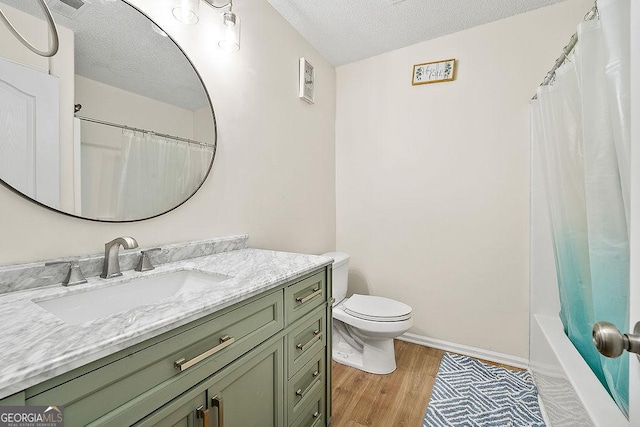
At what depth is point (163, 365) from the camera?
2.12 ft

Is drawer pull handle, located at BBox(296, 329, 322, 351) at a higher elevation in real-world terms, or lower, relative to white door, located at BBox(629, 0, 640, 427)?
lower

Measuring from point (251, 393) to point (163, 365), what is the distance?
0.35 meters

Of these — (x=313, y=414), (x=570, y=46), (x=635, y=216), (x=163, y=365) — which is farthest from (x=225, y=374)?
(x=570, y=46)

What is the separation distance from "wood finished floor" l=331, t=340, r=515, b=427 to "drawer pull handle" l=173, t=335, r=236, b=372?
104 cm

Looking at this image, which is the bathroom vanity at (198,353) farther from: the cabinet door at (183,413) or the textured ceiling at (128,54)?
the textured ceiling at (128,54)

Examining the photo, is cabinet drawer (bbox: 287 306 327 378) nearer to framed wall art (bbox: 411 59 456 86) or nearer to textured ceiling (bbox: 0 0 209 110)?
textured ceiling (bbox: 0 0 209 110)

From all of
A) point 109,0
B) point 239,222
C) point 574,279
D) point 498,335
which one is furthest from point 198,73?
point 498,335

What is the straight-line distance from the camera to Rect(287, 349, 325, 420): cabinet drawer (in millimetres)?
1085

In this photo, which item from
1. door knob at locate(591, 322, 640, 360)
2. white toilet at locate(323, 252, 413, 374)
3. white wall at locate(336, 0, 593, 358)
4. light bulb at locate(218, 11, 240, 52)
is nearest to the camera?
door knob at locate(591, 322, 640, 360)

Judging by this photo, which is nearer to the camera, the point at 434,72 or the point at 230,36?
the point at 230,36

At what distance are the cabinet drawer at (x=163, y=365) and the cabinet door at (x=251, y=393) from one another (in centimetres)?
5

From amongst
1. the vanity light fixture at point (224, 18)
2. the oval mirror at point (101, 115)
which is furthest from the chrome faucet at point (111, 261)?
the vanity light fixture at point (224, 18)

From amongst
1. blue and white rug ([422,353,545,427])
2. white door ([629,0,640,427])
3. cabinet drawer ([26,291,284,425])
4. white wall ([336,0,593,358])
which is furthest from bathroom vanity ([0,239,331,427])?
white wall ([336,0,593,358])

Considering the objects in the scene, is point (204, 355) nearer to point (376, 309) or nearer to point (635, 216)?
point (635, 216)
